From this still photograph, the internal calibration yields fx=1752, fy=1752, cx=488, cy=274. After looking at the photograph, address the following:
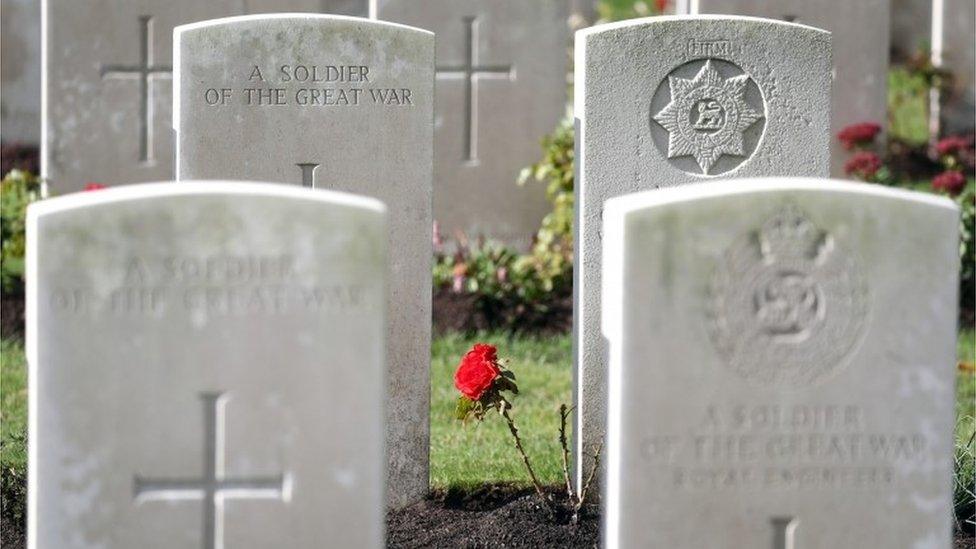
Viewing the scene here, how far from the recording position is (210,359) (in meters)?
4.04

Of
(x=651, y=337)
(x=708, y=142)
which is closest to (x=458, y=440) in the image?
(x=708, y=142)

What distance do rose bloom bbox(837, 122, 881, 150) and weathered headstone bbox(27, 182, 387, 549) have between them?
6120 mm

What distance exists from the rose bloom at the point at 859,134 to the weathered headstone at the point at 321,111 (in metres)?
4.50

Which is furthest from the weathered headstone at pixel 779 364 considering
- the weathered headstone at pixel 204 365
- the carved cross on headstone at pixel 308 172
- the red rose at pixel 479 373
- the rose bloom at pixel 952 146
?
the rose bloom at pixel 952 146

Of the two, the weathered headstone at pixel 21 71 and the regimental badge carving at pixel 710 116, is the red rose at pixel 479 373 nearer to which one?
the regimental badge carving at pixel 710 116

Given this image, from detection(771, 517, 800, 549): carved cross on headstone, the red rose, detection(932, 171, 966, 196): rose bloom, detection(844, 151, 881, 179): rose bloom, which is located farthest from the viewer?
detection(844, 151, 881, 179): rose bloom

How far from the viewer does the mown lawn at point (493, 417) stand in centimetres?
627

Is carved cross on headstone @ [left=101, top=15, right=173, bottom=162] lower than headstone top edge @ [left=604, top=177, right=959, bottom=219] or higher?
higher

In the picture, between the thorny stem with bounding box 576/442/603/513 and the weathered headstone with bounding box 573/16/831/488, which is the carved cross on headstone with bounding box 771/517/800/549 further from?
the weathered headstone with bounding box 573/16/831/488

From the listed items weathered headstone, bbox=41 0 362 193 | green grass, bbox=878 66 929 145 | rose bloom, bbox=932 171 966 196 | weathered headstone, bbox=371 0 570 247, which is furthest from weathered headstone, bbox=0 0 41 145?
rose bloom, bbox=932 171 966 196

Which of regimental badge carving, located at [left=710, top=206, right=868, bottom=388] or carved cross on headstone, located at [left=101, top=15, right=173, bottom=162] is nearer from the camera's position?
→ regimental badge carving, located at [left=710, top=206, right=868, bottom=388]

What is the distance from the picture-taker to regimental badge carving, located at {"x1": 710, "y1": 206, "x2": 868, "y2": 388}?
4062mm

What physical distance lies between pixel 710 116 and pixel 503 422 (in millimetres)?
1893

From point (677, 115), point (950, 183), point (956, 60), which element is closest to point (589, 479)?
point (677, 115)
